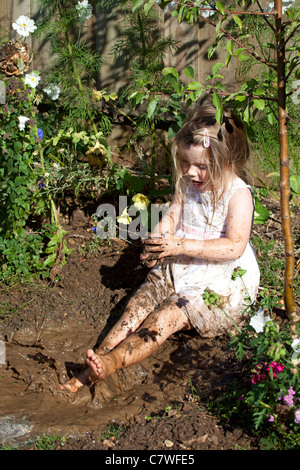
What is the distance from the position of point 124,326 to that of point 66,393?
0.45 metres

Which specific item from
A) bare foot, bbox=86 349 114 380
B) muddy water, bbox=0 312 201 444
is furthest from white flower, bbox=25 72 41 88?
bare foot, bbox=86 349 114 380

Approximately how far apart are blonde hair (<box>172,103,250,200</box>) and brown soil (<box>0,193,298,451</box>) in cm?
87

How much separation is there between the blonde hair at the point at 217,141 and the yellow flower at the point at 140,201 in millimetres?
663

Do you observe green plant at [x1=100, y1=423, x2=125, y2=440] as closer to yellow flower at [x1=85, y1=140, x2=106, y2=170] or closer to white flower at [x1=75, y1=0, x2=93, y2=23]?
yellow flower at [x1=85, y1=140, x2=106, y2=170]

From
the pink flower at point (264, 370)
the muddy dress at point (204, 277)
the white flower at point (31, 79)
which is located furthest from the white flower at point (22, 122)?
the pink flower at point (264, 370)

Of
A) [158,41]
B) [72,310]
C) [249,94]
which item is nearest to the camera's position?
[249,94]

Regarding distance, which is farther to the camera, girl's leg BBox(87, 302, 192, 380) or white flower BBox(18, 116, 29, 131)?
white flower BBox(18, 116, 29, 131)

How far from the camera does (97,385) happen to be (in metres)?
2.32

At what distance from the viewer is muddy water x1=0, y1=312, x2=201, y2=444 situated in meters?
2.12

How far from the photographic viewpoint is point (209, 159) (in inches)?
101

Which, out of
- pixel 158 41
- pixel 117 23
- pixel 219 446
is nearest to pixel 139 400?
pixel 219 446

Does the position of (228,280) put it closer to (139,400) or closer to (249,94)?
(139,400)

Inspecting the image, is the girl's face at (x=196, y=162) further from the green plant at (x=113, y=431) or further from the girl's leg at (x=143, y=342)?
the green plant at (x=113, y=431)

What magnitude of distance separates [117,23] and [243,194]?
1.97 metres
